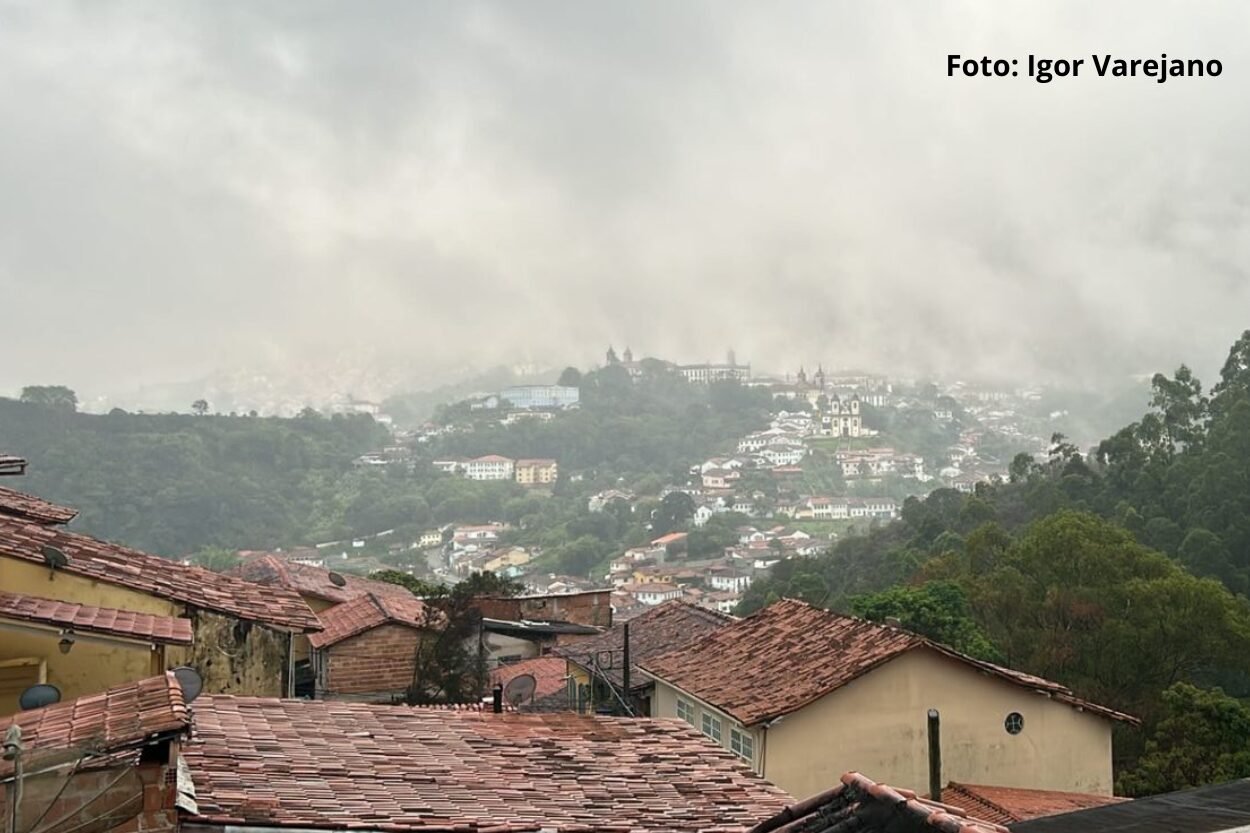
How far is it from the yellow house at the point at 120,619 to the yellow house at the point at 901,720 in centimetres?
573

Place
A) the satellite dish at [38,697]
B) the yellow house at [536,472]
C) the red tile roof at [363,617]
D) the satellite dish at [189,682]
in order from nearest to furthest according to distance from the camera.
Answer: the satellite dish at [189,682], the satellite dish at [38,697], the red tile roof at [363,617], the yellow house at [536,472]

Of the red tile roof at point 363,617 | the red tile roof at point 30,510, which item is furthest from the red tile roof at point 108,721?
the red tile roof at point 363,617

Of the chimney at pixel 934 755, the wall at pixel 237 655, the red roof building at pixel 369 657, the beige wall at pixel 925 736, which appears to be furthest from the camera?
the red roof building at pixel 369 657

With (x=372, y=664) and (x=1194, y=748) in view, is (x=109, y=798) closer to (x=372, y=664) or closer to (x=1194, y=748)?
(x=372, y=664)

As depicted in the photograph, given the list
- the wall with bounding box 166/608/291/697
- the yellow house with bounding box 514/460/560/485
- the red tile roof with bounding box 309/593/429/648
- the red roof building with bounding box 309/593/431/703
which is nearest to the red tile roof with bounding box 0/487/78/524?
the wall with bounding box 166/608/291/697

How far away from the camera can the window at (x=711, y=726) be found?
54.3ft

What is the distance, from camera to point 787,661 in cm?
1692

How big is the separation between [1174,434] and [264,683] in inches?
1778

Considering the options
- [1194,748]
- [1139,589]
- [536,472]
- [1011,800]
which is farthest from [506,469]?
[1011,800]

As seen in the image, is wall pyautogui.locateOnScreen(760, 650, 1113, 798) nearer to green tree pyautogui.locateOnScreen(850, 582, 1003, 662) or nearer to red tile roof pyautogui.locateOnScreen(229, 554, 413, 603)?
green tree pyautogui.locateOnScreen(850, 582, 1003, 662)

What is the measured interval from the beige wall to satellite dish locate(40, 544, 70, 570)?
8199 mm

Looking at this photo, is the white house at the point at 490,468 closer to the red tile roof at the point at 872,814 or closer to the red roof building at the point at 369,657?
the red roof building at the point at 369,657

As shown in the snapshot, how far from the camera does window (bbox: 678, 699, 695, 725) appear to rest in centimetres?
1755

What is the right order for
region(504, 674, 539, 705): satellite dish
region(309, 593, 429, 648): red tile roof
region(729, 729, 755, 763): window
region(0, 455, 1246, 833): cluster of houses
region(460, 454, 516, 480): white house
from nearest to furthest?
region(0, 455, 1246, 833): cluster of houses, region(504, 674, 539, 705): satellite dish, region(729, 729, 755, 763): window, region(309, 593, 429, 648): red tile roof, region(460, 454, 516, 480): white house
